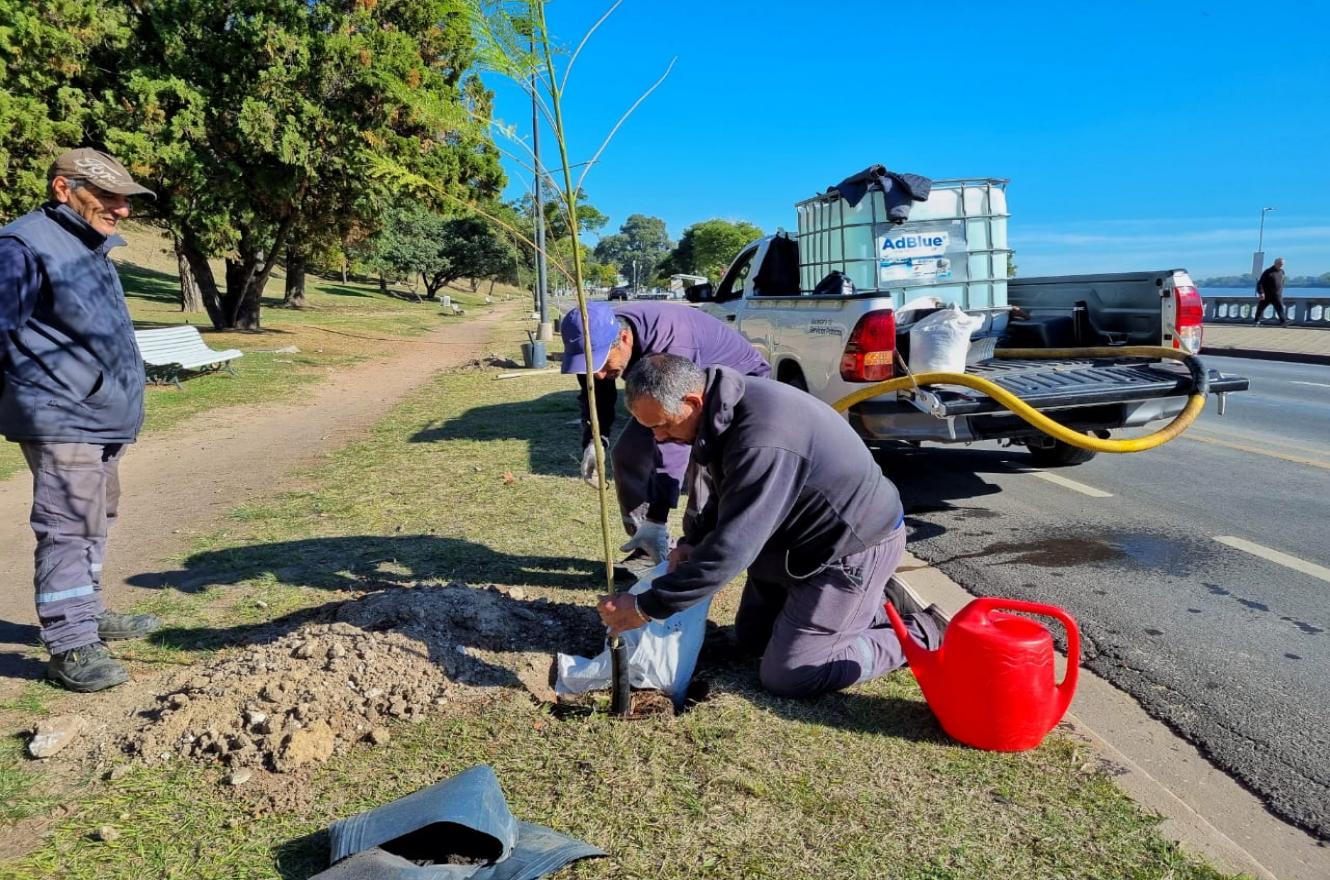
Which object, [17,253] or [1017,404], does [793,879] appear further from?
[17,253]

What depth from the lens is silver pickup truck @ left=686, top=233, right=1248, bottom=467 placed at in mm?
5000

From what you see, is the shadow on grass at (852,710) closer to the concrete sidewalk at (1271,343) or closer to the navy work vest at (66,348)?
the navy work vest at (66,348)

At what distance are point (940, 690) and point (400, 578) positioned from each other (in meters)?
2.84

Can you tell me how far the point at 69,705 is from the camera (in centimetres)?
312

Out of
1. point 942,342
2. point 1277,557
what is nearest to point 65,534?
point 942,342

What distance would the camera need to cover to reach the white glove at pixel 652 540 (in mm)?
4074

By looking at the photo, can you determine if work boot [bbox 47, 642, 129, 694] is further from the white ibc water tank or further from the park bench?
the park bench

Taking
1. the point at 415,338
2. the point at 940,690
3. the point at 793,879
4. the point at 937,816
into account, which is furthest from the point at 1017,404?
the point at 415,338

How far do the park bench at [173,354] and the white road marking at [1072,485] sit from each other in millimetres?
11216

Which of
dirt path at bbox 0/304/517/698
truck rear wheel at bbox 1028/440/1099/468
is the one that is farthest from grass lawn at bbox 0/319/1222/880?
truck rear wheel at bbox 1028/440/1099/468

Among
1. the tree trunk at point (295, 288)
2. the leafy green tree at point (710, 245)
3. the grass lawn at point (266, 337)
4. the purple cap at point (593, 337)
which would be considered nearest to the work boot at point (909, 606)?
the purple cap at point (593, 337)

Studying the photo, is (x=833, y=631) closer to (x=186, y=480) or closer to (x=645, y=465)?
(x=645, y=465)

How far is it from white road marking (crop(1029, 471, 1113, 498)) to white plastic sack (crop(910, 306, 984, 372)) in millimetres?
1852

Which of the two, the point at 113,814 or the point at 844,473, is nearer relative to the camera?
the point at 113,814
